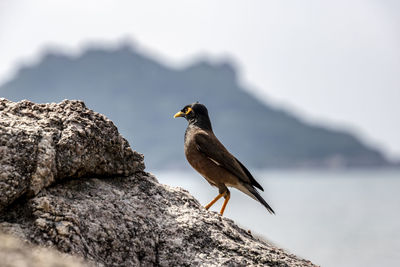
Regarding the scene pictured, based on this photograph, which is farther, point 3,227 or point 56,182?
point 56,182

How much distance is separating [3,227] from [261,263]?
2464 millimetres

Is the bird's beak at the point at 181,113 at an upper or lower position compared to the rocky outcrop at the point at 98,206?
upper

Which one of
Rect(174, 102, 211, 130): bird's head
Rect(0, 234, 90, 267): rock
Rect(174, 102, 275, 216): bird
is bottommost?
Rect(0, 234, 90, 267): rock

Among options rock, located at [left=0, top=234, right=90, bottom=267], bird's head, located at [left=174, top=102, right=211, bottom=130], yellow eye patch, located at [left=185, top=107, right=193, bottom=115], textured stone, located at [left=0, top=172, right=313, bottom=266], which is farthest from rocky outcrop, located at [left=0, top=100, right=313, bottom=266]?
yellow eye patch, located at [left=185, top=107, right=193, bottom=115]

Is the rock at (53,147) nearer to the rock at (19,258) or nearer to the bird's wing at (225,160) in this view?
the rock at (19,258)

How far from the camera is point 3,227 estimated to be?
4.40 metres

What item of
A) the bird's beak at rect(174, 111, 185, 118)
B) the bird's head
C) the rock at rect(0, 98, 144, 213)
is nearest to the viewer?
the rock at rect(0, 98, 144, 213)

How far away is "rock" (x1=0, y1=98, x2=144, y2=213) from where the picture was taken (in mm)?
4668

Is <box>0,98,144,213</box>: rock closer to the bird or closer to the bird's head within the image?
the bird

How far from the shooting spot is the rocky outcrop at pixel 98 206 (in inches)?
181

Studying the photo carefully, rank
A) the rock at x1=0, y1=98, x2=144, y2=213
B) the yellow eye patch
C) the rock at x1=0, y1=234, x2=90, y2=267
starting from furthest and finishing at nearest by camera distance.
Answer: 1. the yellow eye patch
2. the rock at x1=0, y1=98, x2=144, y2=213
3. the rock at x1=0, y1=234, x2=90, y2=267

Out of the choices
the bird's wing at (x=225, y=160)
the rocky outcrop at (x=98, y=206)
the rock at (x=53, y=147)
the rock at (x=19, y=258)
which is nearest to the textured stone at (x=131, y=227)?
the rocky outcrop at (x=98, y=206)

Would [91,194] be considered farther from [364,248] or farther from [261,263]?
[364,248]

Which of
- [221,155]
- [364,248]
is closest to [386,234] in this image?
[364,248]
